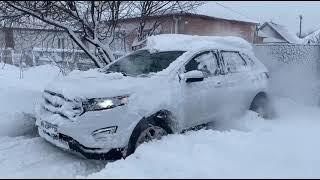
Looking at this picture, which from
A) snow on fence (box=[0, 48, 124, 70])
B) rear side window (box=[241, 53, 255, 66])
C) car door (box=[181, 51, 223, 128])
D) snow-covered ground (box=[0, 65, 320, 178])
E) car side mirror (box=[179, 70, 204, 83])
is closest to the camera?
snow-covered ground (box=[0, 65, 320, 178])

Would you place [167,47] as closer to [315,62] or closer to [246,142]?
[246,142]

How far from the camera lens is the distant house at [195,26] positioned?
10.5m

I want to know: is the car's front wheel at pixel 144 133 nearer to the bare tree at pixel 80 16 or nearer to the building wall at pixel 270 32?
the bare tree at pixel 80 16

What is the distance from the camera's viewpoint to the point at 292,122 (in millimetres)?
7383

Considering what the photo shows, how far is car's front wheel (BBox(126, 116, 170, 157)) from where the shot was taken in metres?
5.09

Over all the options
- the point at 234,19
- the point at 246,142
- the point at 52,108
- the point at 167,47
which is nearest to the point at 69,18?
the point at 167,47

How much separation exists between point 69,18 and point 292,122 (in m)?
4.72

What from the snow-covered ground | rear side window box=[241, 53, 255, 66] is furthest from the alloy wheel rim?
rear side window box=[241, 53, 255, 66]

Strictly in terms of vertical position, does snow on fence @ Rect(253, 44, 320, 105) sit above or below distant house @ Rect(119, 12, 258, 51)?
below

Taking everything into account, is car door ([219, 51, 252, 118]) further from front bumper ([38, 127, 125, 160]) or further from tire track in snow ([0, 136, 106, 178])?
tire track in snow ([0, 136, 106, 178])

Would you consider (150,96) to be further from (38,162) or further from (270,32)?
(270,32)

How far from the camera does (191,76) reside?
223 inches

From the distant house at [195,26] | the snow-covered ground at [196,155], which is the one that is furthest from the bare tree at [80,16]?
the snow-covered ground at [196,155]

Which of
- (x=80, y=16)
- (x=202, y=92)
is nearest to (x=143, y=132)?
(x=202, y=92)
